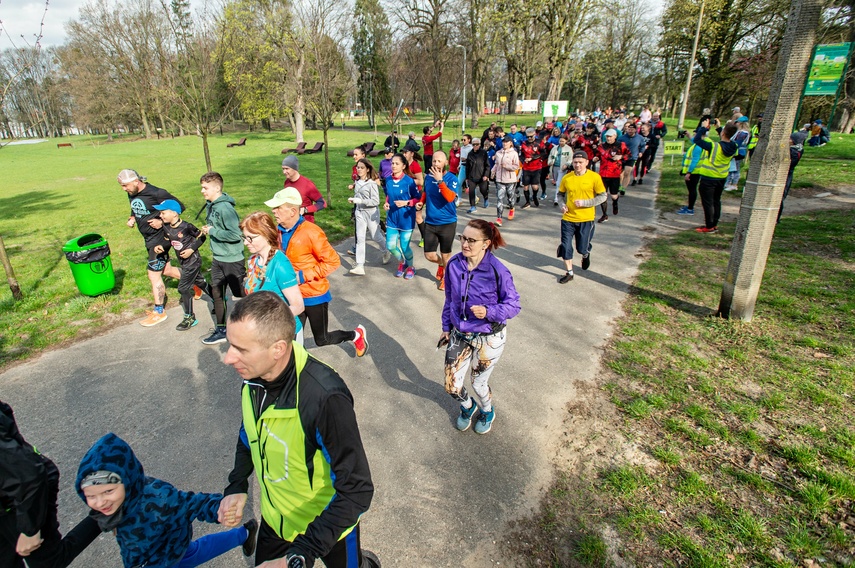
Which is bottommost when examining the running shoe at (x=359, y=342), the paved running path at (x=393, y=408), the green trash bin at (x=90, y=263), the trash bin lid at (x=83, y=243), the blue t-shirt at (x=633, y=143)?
the paved running path at (x=393, y=408)

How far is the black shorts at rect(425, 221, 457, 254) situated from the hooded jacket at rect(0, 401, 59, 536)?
544 centimetres

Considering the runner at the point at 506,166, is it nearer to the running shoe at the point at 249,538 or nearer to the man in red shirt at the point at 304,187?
the man in red shirt at the point at 304,187

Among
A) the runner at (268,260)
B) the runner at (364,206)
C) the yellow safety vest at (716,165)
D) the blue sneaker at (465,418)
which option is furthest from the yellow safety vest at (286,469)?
the yellow safety vest at (716,165)

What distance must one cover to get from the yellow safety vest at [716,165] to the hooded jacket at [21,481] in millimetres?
10479

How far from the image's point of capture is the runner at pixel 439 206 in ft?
21.3

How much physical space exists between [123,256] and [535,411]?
350 inches

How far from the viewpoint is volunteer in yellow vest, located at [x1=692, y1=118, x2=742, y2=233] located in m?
8.73

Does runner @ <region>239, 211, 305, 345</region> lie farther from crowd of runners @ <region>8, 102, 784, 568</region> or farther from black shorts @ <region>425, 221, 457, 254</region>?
black shorts @ <region>425, 221, 457, 254</region>

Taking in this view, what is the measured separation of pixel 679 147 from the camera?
16.0m

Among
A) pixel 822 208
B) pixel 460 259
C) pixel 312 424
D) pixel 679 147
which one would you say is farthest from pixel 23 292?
pixel 679 147

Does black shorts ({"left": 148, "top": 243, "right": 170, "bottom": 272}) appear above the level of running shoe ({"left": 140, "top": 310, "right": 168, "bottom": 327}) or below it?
above

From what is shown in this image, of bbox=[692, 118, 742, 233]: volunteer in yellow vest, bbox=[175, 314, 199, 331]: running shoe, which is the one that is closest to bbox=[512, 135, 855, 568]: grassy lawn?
bbox=[692, 118, 742, 233]: volunteer in yellow vest

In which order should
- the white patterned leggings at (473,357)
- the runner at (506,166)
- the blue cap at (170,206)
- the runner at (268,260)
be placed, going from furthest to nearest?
the runner at (506,166)
the blue cap at (170,206)
the white patterned leggings at (473,357)
the runner at (268,260)

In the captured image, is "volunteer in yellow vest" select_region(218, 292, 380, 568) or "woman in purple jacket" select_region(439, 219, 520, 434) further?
"woman in purple jacket" select_region(439, 219, 520, 434)
